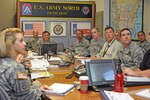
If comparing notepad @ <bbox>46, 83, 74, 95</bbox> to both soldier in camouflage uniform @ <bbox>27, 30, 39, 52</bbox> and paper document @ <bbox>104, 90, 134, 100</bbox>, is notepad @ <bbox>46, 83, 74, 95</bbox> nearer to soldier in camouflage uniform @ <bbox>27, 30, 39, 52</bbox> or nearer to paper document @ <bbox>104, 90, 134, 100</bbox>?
paper document @ <bbox>104, 90, 134, 100</bbox>

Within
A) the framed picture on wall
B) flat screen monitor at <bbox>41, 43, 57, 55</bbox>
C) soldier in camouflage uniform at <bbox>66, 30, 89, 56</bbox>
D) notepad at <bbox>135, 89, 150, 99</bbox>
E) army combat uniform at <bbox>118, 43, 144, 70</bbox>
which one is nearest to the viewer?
notepad at <bbox>135, 89, 150, 99</bbox>

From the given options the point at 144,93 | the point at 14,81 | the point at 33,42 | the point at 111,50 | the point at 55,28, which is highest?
the point at 55,28

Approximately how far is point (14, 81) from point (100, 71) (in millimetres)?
716

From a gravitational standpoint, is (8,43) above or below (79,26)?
below

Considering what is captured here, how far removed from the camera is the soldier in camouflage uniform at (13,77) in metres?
1.59

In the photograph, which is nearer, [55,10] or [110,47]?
[110,47]

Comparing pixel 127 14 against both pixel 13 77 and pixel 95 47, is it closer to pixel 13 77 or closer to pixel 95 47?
pixel 95 47

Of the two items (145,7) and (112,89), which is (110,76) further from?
(145,7)

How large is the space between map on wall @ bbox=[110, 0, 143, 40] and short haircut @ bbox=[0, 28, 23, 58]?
4.04 metres

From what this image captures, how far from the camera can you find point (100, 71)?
1891 mm

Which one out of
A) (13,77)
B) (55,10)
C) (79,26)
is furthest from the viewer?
(79,26)

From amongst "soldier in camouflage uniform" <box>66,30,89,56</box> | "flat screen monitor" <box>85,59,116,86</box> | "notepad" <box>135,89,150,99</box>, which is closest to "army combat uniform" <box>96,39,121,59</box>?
"soldier in camouflage uniform" <box>66,30,89,56</box>

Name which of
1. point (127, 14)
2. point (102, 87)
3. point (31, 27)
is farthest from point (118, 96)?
point (31, 27)

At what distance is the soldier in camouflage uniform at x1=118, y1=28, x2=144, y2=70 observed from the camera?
332 cm
